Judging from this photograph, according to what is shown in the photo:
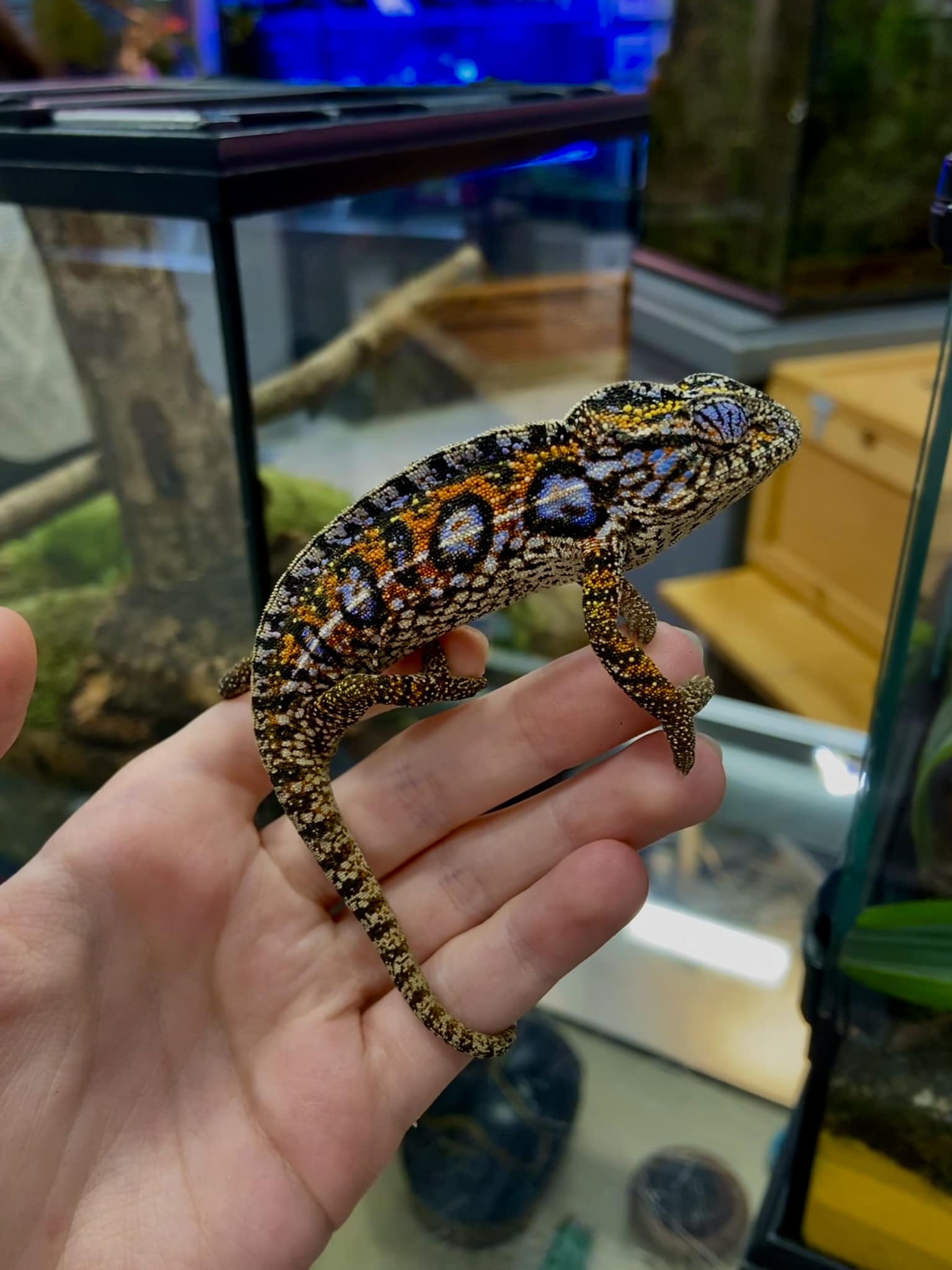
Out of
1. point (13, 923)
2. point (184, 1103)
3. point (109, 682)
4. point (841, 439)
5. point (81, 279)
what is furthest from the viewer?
point (841, 439)

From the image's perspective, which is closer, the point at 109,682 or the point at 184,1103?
the point at 184,1103

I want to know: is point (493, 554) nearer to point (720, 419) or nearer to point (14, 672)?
point (720, 419)

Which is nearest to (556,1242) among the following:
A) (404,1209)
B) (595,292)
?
(404,1209)

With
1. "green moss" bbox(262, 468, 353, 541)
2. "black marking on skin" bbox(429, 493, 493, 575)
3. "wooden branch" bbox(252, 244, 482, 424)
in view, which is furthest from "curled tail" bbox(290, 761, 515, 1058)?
"wooden branch" bbox(252, 244, 482, 424)

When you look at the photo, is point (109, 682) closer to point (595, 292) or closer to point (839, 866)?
point (839, 866)

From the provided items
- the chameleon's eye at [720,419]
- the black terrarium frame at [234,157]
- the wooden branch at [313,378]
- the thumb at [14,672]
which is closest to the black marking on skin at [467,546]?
the chameleon's eye at [720,419]

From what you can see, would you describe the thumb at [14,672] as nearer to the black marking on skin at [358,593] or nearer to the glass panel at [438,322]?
the black marking on skin at [358,593]

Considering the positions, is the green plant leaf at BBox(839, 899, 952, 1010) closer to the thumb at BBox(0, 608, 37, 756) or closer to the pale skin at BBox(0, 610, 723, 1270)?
the pale skin at BBox(0, 610, 723, 1270)
